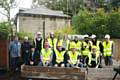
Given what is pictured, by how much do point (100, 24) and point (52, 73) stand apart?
748 inches

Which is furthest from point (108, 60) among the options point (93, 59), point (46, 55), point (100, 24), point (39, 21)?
point (39, 21)

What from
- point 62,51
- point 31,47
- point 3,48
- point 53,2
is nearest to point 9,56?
point 3,48

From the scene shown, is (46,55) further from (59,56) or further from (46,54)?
(59,56)

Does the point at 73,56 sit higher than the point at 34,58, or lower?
higher

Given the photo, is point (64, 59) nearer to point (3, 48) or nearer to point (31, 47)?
point (31, 47)

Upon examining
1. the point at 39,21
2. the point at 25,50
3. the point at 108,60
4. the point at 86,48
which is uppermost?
the point at 86,48

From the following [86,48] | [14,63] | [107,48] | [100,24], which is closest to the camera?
[86,48]

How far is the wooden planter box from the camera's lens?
613 inches

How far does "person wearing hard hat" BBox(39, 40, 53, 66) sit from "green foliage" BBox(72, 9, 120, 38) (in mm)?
16195

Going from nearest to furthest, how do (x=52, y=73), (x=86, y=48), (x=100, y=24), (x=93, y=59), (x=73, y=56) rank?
(x=52, y=73)
(x=73, y=56)
(x=93, y=59)
(x=86, y=48)
(x=100, y=24)

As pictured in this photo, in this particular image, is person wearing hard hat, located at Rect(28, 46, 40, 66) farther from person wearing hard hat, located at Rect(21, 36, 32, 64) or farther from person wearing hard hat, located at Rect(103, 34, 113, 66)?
person wearing hard hat, located at Rect(103, 34, 113, 66)

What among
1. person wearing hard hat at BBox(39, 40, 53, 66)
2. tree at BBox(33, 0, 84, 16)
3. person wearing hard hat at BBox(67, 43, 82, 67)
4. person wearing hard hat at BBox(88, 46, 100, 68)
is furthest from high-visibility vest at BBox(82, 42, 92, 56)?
tree at BBox(33, 0, 84, 16)

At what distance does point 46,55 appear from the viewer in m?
16.4

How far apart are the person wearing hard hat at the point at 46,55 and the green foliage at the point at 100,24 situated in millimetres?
16195
